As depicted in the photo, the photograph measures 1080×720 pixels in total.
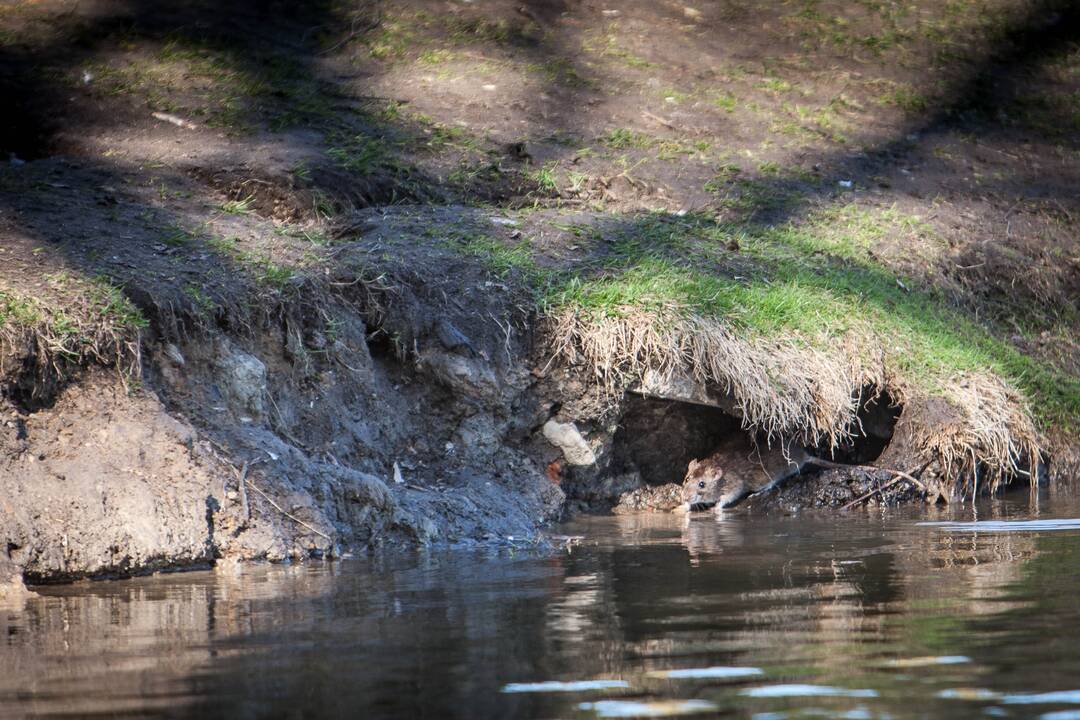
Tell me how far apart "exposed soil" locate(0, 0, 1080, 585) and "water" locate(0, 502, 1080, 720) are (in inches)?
27.5

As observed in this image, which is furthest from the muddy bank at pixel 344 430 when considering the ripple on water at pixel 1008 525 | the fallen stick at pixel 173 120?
the fallen stick at pixel 173 120

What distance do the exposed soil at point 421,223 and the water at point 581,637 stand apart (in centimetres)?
70

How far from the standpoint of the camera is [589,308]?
7812 mm

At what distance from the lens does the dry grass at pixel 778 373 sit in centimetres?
765

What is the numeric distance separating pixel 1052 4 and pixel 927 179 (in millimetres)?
5200

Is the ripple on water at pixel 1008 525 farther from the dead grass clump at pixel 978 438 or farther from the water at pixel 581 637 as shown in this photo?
the dead grass clump at pixel 978 438

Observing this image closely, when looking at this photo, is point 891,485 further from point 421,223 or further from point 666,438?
point 421,223

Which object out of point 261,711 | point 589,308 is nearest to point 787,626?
point 261,711

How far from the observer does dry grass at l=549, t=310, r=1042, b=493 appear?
7.65 metres

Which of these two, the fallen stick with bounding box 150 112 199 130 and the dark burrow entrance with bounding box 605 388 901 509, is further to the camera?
the fallen stick with bounding box 150 112 199 130

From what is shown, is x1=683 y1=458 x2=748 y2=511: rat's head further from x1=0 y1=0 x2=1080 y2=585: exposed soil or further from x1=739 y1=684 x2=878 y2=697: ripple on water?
x1=739 y1=684 x2=878 y2=697: ripple on water

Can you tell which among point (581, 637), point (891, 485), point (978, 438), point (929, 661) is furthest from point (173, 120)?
point (929, 661)

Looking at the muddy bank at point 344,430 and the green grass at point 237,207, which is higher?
the green grass at point 237,207

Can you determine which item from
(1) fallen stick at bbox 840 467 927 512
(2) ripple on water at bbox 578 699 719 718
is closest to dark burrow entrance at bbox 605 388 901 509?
(1) fallen stick at bbox 840 467 927 512
